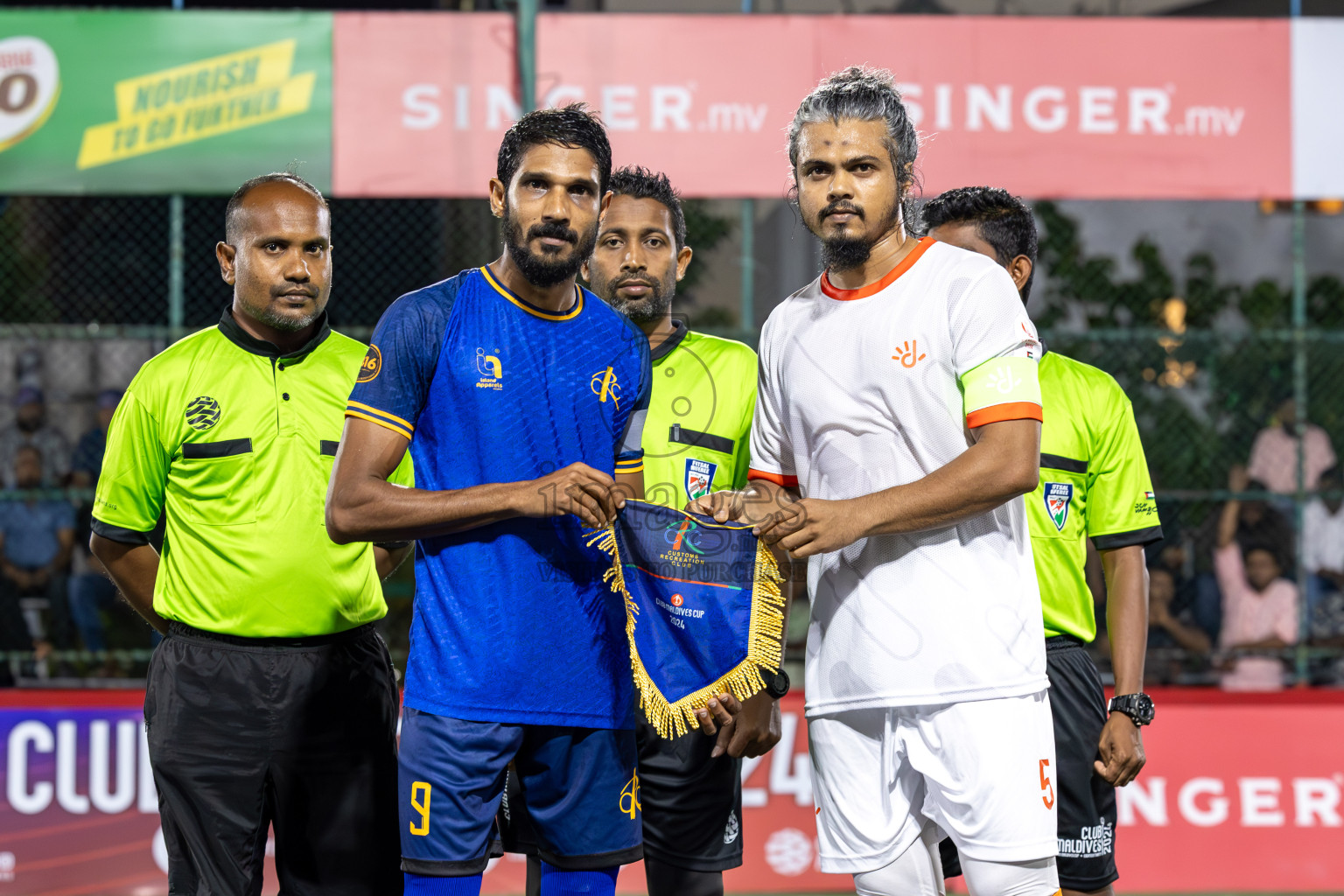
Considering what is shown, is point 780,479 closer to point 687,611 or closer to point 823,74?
point 687,611

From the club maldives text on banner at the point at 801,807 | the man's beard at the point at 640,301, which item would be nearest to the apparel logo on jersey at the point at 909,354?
the man's beard at the point at 640,301

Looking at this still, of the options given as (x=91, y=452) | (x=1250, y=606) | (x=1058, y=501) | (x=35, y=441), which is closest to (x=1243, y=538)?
(x=1250, y=606)

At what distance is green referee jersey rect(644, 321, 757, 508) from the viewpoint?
11.8 ft

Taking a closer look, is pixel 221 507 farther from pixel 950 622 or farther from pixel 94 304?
pixel 94 304

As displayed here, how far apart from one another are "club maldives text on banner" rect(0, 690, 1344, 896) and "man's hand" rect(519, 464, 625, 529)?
11.7 feet

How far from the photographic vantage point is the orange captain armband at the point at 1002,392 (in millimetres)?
2486

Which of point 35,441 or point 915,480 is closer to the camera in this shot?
point 915,480

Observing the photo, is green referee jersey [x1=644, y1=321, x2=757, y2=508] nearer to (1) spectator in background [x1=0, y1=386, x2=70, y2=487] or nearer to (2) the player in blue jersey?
(2) the player in blue jersey

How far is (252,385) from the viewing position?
11.0 ft

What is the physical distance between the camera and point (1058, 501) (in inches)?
140

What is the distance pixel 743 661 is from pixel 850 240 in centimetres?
98

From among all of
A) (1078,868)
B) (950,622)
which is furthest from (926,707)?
(1078,868)

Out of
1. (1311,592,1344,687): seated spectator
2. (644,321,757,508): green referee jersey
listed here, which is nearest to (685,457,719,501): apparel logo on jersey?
(644,321,757,508): green referee jersey

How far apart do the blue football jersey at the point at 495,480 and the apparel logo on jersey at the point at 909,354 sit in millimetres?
687
